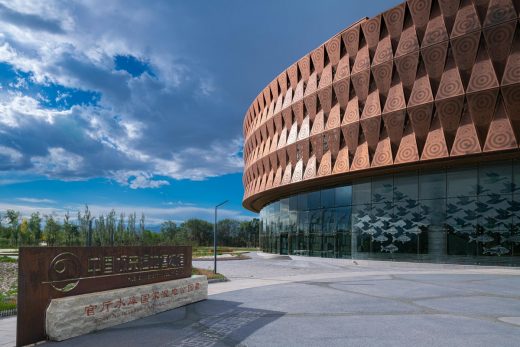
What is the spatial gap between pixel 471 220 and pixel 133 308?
26911mm

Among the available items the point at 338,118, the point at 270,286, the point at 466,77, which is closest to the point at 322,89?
the point at 338,118

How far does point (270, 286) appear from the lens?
19.5 meters

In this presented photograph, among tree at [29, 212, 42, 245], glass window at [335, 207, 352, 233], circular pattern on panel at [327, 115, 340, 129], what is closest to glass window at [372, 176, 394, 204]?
glass window at [335, 207, 352, 233]

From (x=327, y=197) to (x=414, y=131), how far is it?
1258 centimetres

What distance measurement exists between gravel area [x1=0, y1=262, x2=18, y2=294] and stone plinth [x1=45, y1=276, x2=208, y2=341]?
10.8 metres

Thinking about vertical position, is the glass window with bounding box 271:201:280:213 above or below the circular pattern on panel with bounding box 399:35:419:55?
below

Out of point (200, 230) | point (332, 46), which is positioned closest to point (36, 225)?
point (200, 230)

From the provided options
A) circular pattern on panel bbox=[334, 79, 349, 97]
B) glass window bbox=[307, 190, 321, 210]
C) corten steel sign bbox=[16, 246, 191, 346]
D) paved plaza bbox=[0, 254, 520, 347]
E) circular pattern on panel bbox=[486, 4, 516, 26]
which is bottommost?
paved plaza bbox=[0, 254, 520, 347]

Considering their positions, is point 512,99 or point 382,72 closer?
point 512,99

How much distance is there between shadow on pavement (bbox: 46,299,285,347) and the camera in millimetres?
9141

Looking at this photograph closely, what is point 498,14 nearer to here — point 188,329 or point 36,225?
point 188,329

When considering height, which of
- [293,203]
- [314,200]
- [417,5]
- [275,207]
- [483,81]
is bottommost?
[275,207]

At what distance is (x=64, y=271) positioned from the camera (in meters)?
9.95

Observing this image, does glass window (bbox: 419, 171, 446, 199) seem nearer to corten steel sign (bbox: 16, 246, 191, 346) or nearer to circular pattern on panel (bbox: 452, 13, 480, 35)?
circular pattern on panel (bbox: 452, 13, 480, 35)
